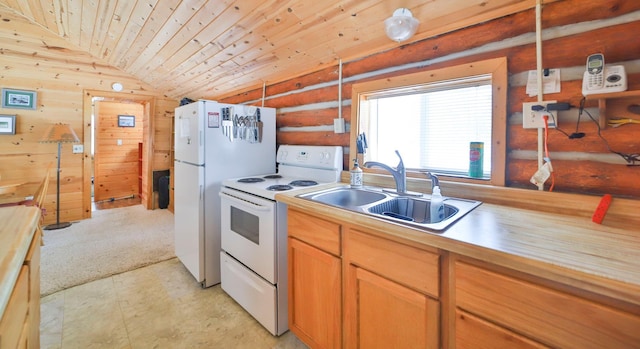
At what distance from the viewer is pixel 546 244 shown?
893 millimetres

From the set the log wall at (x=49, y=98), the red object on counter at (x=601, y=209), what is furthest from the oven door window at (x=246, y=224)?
the log wall at (x=49, y=98)

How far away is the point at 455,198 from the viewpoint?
5.17ft

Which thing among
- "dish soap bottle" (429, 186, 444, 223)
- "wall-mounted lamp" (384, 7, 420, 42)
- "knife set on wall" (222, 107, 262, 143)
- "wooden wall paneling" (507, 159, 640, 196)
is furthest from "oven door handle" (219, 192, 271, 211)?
"wooden wall paneling" (507, 159, 640, 196)

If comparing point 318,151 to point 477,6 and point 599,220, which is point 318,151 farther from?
point 599,220

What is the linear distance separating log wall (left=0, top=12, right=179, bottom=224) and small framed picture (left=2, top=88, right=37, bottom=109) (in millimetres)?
57

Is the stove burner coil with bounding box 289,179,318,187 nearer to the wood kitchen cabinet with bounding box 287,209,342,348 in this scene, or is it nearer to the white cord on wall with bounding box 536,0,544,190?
the wood kitchen cabinet with bounding box 287,209,342,348

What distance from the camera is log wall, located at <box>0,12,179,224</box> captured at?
3.62 meters

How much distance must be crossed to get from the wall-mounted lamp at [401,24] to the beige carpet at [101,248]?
3.01 metres

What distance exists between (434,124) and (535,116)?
0.60m

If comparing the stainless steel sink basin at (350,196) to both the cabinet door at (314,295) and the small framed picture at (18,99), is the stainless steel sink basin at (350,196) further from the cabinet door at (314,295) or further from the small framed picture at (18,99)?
the small framed picture at (18,99)

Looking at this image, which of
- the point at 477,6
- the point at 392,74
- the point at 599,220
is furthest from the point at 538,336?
the point at 392,74

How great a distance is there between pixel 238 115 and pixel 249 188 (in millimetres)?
814

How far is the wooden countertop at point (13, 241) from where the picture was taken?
0.58m

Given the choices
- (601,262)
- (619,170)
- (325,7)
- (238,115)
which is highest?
(325,7)
